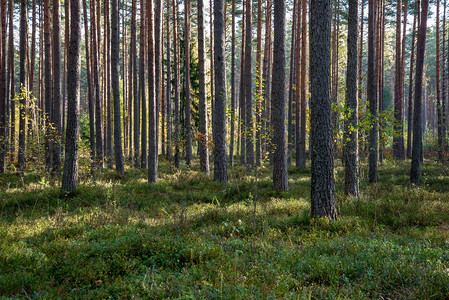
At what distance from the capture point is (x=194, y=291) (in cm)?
336

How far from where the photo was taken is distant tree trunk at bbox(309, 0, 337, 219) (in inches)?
233

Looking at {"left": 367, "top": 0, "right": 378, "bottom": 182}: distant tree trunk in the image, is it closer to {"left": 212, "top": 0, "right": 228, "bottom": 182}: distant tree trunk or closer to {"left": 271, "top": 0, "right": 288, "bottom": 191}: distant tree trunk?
{"left": 271, "top": 0, "right": 288, "bottom": 191}: distant tree trunk

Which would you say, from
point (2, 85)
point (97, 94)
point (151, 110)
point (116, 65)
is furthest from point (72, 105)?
point (2, 85)

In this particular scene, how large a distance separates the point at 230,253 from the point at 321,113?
11.4ft

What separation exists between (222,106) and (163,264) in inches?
297

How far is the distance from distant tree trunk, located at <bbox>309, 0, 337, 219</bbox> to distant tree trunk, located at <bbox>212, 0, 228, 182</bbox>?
5.16 metres

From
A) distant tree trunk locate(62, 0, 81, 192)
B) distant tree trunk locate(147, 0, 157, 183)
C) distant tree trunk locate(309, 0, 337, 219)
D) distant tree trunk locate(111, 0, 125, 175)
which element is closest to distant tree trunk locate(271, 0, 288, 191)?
distant tree trunk locate(309, 0, 337, 219)

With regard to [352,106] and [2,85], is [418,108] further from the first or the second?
[2,85]

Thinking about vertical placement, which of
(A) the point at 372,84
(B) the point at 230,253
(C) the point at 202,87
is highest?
(C) the point at 202,87

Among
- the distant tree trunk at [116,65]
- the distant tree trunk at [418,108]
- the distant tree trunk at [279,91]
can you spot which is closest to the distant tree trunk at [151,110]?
the distant tree trunk at [116,65]

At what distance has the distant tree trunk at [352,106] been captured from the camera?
859cm

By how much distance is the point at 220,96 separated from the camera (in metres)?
10.8

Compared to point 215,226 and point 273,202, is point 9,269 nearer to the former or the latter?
point 215,226

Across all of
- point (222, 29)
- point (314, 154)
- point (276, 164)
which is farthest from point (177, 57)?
point (314, 154)
